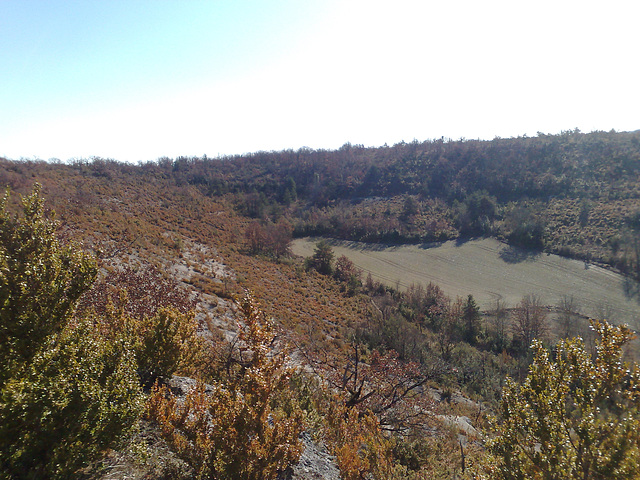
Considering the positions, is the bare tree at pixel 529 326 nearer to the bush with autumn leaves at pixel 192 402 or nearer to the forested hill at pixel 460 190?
the forested hill at pixel 460 190

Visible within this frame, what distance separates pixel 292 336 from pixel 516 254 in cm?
3020

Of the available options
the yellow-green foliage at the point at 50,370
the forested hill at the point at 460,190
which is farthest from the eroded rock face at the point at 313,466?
the forested hill at the point at 460,190

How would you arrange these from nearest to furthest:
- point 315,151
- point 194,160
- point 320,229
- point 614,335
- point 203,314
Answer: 1. point 614,335
2. point 203,314
3. point 320,229
4. point 194,160
5. point 315,151

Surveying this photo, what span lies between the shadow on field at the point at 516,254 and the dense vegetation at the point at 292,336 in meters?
1.62

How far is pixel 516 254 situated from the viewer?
110ft

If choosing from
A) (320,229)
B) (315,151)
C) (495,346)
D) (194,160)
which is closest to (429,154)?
(315,151)

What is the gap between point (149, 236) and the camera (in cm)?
2209

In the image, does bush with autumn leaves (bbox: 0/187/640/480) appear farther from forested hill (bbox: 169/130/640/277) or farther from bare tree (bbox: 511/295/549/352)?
forested hill (bbox: 169/130/640/277)

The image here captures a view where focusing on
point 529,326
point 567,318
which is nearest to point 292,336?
point 529,326

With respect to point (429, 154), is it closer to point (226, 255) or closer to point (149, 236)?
point (226, 255)

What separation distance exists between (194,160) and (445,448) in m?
63.5

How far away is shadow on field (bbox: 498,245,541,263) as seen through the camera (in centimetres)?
3241

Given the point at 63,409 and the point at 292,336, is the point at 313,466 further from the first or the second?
the point at 292,336

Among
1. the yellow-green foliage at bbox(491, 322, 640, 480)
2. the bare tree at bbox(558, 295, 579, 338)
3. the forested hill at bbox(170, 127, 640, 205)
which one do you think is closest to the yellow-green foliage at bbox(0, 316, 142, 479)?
the yellow-green foliage at bbox(491, 322, 640, 480)
